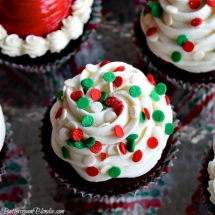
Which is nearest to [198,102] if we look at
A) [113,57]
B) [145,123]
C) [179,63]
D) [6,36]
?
[179,63]

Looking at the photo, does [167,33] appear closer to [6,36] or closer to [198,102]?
[198,102]

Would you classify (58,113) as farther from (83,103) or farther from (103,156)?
(103,156)

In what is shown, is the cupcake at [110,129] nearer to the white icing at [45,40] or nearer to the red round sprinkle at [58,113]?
the red round sprinkle at [58,113]

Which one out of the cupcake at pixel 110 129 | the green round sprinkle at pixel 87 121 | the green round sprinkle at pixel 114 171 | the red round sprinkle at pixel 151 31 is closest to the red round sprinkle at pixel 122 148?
the cupcake at pixel 110 129

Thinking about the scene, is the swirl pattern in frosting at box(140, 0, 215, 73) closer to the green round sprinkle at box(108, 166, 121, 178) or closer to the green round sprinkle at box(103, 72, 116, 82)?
the green round sprinkle at box(103, 72, 116, 82)

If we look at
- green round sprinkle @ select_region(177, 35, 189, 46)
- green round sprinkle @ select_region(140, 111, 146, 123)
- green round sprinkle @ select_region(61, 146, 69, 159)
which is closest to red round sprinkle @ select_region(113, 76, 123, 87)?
green round sprinkle @ select_region(140, 111, 146, 123)

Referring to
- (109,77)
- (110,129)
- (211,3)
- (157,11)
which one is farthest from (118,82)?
(211,3)
